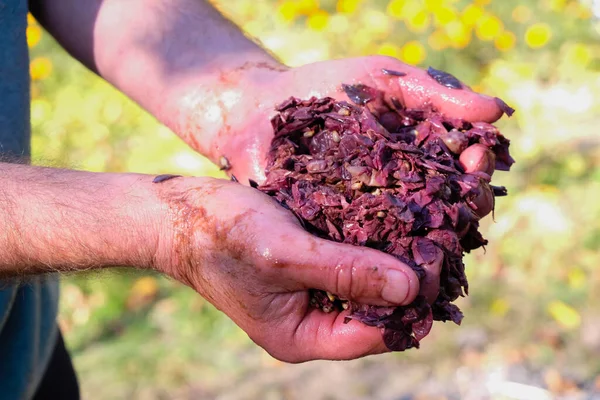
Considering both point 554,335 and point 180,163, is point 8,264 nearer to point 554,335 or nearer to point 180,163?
point 180,163

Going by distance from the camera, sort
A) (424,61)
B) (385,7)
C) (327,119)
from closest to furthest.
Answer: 1. (327,119)
2. (424,61)
3. (385,7)

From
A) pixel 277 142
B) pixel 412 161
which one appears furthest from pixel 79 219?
pixel 412 161

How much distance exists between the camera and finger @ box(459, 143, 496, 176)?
2.15 meters

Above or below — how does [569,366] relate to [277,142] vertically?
below

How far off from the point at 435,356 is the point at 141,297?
1867 millimetres

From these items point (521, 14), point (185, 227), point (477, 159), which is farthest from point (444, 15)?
point (185, 227)

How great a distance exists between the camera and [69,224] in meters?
1.80

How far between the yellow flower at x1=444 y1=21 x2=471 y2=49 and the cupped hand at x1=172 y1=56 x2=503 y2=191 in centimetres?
248

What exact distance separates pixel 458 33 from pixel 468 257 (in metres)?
1.69

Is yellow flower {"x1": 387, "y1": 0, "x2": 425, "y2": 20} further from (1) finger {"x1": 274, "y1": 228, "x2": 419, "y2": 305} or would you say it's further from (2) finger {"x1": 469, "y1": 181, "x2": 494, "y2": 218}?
(1) finger {"x1": 274, "y1": 228, "x2": 419, "y2": 305}

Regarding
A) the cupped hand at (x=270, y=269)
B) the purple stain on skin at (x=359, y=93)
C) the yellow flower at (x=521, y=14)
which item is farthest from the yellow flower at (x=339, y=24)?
the cupped hand at (x=270, y=269)

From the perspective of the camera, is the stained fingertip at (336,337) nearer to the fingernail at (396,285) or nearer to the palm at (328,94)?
the fingernail at (396,285)

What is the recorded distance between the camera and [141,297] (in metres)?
4.27

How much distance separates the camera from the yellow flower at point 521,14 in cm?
516
